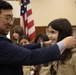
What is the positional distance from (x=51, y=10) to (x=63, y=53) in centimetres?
682

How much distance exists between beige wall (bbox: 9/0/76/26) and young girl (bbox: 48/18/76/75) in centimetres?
634

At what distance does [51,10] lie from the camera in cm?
877

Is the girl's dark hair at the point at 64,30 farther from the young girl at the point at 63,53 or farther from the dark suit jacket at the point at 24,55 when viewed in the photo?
the dark suit jacket at the point at 24,55

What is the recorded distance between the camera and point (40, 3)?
8.48 metres

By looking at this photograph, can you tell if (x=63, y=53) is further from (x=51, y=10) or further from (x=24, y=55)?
(x=51, y=10)

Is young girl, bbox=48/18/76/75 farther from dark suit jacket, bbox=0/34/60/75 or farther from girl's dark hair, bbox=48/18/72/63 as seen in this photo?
dark suit jacket, bbox=0/34/60/75

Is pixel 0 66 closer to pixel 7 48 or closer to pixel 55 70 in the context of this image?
pixel 7 48

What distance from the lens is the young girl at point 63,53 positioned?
6.57 ft

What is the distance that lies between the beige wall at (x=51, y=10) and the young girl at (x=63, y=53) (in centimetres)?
634

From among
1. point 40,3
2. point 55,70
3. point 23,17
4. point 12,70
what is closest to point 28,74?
point 55,70

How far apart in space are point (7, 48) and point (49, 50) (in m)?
0.29

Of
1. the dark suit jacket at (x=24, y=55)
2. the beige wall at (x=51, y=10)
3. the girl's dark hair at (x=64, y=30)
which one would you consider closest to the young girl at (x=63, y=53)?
the girl's dark hair at (x=64, y=30)

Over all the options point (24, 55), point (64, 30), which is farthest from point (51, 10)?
point (24, 55)

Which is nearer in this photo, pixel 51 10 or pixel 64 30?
pixel 64 30
